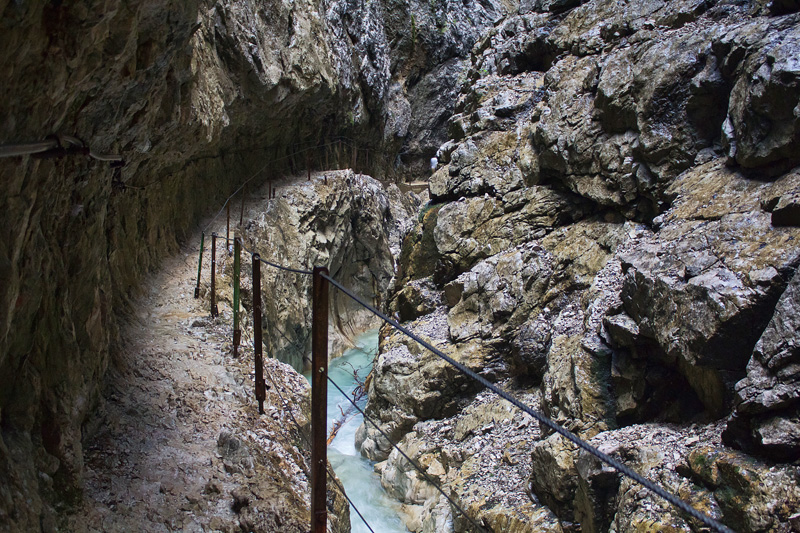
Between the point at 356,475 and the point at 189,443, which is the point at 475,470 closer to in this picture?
the point at 356,475

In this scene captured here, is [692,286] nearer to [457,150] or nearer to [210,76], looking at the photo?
[457,150]

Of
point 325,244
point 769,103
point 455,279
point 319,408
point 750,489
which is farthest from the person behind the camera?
point 325,244

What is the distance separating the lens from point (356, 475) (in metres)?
9.84

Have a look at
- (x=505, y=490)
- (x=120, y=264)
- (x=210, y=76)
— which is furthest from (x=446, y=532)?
(x=210, y=76)

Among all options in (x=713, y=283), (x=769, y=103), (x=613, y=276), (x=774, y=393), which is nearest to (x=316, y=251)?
(x=613, y=276)

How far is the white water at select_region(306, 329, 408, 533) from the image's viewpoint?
8297 millimetres

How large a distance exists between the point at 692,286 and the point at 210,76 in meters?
10.1

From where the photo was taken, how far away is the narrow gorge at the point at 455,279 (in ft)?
11.1

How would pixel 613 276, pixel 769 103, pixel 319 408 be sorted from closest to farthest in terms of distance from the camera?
1. pixel 319 408
2. pixel 769 103
3. pixel 613 276

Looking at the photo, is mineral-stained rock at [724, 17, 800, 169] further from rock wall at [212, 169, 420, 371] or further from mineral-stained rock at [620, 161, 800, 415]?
rock wall at [212, 169, 420, 371]

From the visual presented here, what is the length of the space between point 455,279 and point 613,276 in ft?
12.8

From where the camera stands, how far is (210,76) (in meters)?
10.7

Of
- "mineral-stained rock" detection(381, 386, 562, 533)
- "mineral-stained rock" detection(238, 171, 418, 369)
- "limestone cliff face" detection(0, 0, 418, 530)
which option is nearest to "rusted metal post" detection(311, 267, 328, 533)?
"limestone cliff face" detection(0, 0, 418, 530)

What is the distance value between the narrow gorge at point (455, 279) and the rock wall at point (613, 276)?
4 cm
